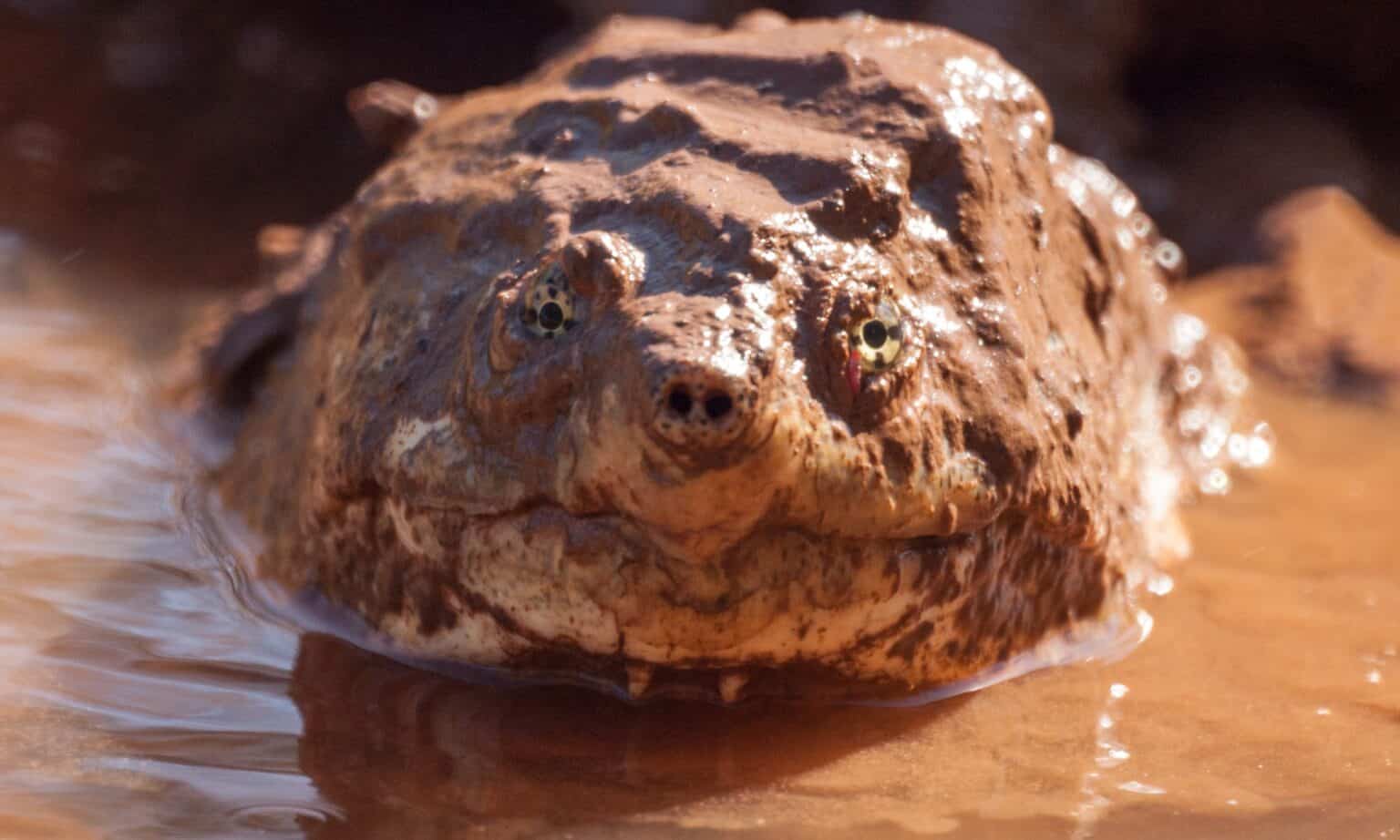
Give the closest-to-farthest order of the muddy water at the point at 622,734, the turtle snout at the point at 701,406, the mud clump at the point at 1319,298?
the turtle snout at the point at 701,406, the muddy water at the point at 622,734, the mud clump at the point at 1319,298

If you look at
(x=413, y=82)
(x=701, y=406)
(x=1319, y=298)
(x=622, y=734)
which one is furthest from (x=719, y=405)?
(x=413, y=82)

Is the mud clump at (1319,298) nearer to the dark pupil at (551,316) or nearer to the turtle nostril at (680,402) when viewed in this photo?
Answer: the dark pupil at (551,316)

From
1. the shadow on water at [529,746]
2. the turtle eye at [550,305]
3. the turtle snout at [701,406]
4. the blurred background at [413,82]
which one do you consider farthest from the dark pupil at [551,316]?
the blurred background at [413,82]

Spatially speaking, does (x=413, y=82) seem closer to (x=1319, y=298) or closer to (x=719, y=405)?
(x=1319, y=298)

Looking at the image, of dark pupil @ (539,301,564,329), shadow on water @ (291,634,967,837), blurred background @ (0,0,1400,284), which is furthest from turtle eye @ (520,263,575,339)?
blurred background @ (0,0,1400,284)

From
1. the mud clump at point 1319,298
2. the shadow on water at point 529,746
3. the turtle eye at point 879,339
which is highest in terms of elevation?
the mud clump at point 1319,298

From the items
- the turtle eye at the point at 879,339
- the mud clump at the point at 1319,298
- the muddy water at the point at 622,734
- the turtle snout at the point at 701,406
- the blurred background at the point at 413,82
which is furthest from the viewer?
the blurred background at the point at 413,82

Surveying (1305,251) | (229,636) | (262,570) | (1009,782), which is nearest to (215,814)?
(229,636)

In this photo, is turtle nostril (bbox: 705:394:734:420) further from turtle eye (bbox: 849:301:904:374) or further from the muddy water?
the muddy water
